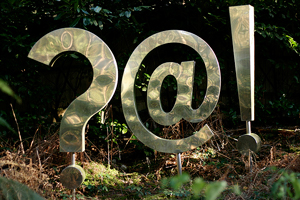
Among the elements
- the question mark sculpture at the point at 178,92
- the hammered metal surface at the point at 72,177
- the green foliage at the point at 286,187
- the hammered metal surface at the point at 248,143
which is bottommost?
the hammered metal surface at the point at 72,177

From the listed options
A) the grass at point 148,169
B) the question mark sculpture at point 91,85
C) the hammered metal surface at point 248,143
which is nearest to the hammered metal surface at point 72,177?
the question mark sculpture at point 91,85

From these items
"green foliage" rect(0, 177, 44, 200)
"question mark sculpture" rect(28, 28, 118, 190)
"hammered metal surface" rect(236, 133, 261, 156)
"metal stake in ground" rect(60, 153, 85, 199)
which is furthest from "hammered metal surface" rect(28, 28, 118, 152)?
"hammered metal surface" rect(236, 133, 261, 156)

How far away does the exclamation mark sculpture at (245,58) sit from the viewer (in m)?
2.94

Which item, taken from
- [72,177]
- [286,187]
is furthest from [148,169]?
[286,187]

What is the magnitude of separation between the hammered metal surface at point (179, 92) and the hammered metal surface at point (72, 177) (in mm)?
673

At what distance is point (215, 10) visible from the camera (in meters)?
4.50

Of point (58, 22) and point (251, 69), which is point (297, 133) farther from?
point (58, 22)

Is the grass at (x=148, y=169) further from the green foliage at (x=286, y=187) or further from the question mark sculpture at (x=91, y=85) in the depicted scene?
the green foliage at (x=286, y=187)

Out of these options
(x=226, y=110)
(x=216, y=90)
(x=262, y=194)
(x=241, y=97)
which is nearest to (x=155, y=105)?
(x=216, y=90)

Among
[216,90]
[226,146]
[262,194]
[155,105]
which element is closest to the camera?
[262,194]

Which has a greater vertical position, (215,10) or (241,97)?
(215,10)

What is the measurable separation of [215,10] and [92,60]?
2368 mm

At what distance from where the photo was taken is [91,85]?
289 cm

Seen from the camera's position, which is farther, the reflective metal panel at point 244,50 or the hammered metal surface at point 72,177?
the reflective metal panel at point 244,50
